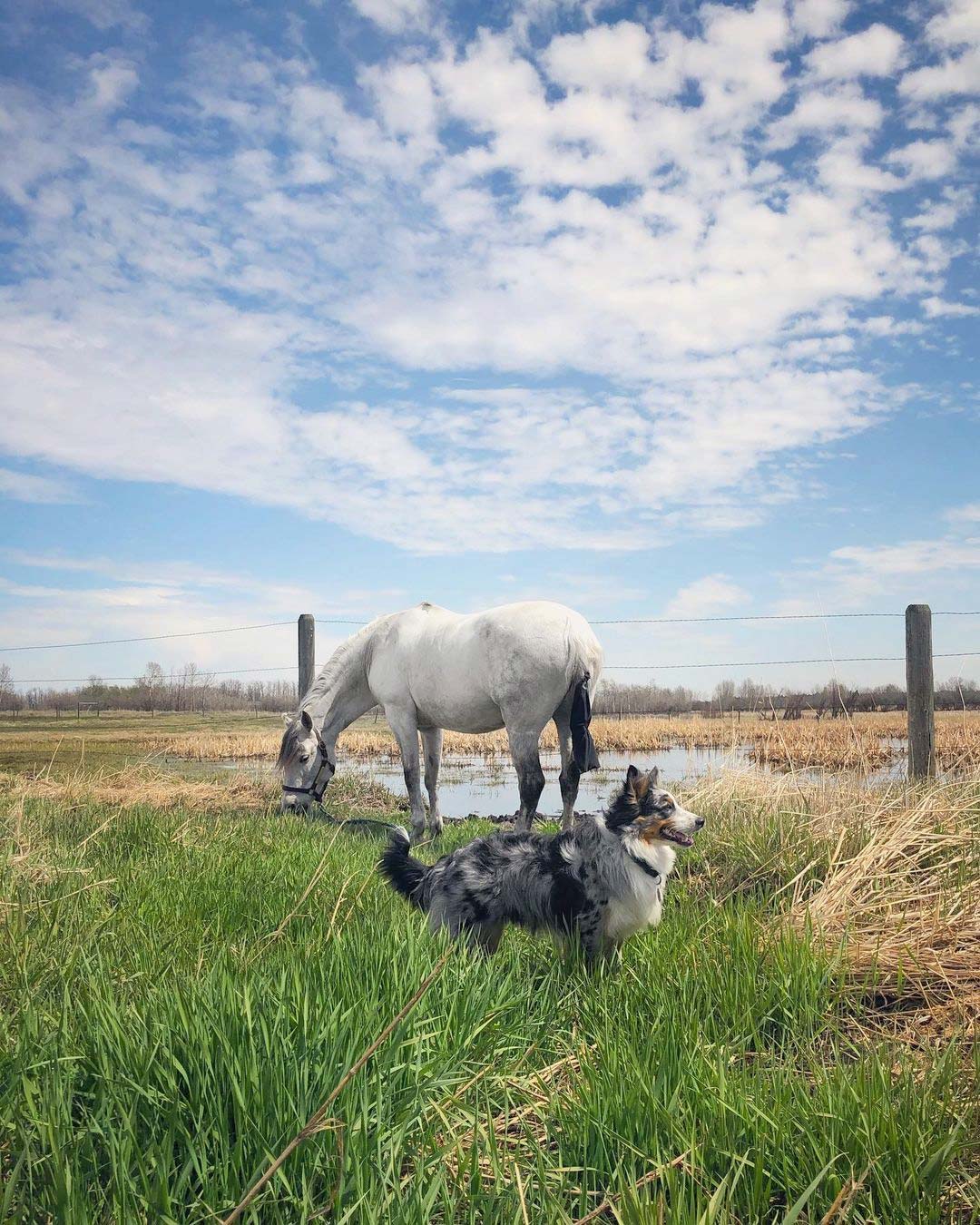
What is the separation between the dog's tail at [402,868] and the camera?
4602 millimetres

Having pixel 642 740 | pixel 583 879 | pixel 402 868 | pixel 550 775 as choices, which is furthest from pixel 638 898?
pixel 642 740

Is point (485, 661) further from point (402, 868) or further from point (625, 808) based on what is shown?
point (625, 808)

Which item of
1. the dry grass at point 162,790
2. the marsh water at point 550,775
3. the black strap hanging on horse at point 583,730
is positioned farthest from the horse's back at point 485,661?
the dry grass at point 162,790

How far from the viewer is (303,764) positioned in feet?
32.8

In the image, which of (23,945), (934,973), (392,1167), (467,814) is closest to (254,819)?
(467,814)

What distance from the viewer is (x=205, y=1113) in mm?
2029

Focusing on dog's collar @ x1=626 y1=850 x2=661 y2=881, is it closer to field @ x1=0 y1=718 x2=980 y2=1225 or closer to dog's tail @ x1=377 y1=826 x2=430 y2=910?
field @ x1=0 y1=718 x2=980 y2=1225

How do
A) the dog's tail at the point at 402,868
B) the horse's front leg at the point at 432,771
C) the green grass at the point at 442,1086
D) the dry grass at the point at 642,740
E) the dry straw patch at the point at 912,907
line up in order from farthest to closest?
the dry grass at the point at 642,740
the horse's front leg at the point at 432,771
the dog's tail at the point at 402,868
the dry straw patch at the point at 912,907
the green grass at the point at 442,1086

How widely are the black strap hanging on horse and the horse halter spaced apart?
3.09 meters

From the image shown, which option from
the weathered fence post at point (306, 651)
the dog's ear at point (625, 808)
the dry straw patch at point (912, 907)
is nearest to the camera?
the dry straw patch at point (912, 907)

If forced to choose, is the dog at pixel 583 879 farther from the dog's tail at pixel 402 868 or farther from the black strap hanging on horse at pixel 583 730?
the black strap hanging on horse at pixel 583 730

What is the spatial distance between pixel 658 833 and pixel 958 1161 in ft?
6.13

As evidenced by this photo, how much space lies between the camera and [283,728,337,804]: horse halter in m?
9.86

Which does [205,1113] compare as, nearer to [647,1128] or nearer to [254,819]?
[647,1128]
